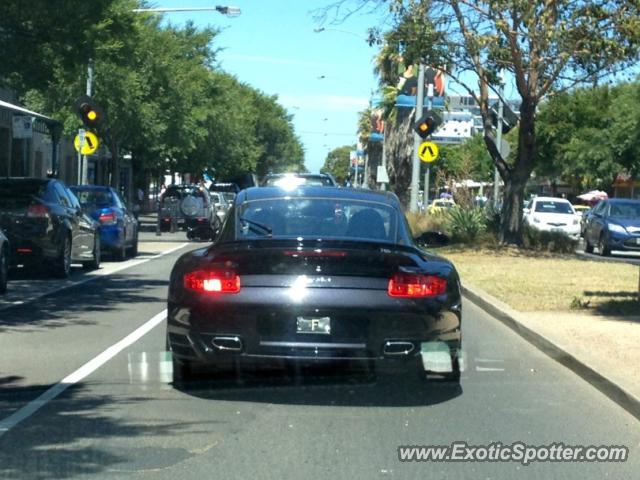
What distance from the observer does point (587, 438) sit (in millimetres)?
7566

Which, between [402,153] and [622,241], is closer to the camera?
[622,241]

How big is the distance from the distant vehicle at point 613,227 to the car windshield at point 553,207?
4014 mm

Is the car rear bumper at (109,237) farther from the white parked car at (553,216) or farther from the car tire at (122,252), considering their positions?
the white parked car at (553,216)

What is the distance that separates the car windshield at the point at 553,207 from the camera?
123 ft

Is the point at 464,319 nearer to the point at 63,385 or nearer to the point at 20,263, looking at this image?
the point at 63,385

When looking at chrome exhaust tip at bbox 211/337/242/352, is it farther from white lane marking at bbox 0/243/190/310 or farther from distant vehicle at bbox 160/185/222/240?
distant vehicle at bbox 160/185/222/240

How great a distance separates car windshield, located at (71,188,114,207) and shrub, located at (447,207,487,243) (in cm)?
942

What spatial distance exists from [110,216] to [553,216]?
1793 cm

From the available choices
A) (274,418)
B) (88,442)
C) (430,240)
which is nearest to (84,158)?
(430,240)

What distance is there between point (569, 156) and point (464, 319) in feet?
128

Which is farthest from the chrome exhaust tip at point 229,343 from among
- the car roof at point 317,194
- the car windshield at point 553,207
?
the car windshield at point 553,207

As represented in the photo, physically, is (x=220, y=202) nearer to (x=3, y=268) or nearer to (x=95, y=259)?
(x=95, y=259)

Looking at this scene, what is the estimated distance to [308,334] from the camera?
8234mm

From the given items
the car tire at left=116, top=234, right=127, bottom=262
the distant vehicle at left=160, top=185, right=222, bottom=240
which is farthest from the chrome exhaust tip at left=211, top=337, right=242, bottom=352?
the distant vehicle at left=160, top=185, right=222, bottom=240
